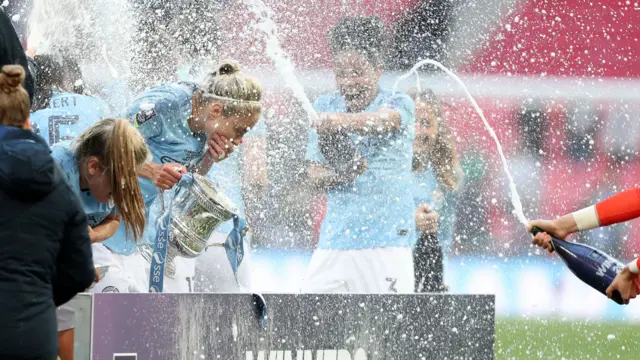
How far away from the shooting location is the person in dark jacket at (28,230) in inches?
127

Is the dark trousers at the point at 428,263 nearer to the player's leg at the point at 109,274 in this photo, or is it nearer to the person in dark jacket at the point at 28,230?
the player's leg at the point at 109,274

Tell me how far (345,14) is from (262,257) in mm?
2088

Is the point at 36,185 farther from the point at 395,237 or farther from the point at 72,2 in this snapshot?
the point at 72,2

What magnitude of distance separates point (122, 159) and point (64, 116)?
2.02m

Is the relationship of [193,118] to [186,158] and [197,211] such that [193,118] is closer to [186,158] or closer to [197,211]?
[186,158]

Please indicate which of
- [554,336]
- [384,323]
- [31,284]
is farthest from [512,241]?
[31,284]

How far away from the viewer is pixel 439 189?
8086mm

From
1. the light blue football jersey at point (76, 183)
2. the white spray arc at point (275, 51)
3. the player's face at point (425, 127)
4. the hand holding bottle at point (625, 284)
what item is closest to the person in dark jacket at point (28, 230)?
the light blue football jersey at point (76, 183)

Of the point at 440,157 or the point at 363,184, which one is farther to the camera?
the point at 440,157

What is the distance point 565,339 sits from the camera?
34.8 ft

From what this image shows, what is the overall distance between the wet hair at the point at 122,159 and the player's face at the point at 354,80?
3.23 metres

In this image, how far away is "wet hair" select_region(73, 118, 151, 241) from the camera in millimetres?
4102

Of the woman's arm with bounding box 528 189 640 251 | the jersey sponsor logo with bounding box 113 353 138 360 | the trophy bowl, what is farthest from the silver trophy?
the woman's arm with bounding box 528 189 640 251

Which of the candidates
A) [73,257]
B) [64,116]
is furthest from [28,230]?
[64,116]
